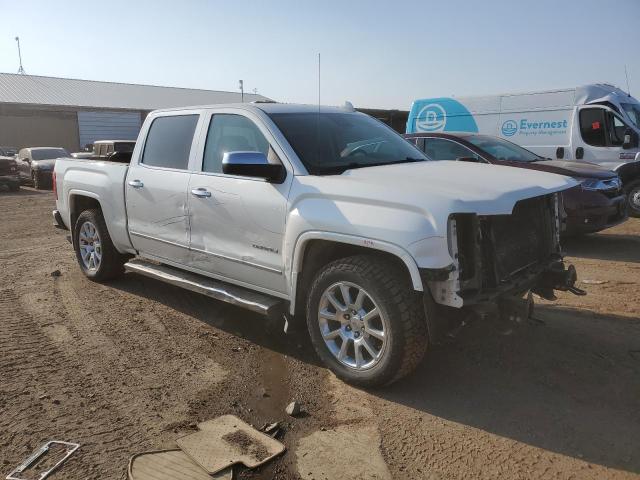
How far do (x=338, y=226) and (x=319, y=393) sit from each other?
3.73 feet

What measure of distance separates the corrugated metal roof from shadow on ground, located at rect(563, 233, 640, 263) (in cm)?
3158

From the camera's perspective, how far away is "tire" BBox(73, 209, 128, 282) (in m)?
6.10

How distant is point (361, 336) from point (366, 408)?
1.52 ft

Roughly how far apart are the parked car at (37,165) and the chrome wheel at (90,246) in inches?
608

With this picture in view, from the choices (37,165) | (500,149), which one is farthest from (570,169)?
(37,165)

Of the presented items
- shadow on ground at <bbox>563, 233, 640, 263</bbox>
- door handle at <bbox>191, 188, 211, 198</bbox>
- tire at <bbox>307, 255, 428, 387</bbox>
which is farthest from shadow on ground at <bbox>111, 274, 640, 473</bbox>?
shadow on ground at <bbox>563, 233, 640, 263</bbox>

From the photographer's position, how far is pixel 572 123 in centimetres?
1088

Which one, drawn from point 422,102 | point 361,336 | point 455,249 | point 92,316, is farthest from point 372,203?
point 422,102

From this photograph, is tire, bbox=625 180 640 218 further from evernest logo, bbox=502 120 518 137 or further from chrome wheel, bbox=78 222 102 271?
chrome wheel, bbox=78 222 102 271

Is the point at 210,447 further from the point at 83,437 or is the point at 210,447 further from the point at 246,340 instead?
the point at 246,340

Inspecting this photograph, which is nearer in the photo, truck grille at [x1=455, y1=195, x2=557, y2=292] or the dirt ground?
the dirt ground

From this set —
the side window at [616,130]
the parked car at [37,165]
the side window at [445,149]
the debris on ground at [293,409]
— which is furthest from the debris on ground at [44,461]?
the parked car at [37,165]

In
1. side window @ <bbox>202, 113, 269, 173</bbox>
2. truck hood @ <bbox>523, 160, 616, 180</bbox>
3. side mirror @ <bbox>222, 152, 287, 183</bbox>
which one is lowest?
truck hood @ <bbox>523, 160, 616, 180</bbox>

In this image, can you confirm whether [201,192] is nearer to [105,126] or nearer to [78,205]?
[78,205]
